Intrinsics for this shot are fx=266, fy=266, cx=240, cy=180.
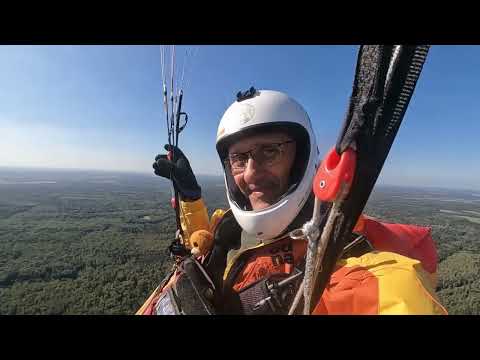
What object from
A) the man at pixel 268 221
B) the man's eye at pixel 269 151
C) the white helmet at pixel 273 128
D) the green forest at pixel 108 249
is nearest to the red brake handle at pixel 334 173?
the man at pixel 268 221

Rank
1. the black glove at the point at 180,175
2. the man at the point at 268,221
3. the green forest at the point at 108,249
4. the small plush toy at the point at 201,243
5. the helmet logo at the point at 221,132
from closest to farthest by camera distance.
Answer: the man at the point at 268,221
the helmet logo at the point at 221,132
the small plush toy at the point at 201,243
the black glove at the point at 180,175
the green forest at the point at 108,249

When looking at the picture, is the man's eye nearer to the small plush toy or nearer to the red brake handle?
the red brake handle

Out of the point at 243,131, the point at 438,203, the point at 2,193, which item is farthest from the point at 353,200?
the point at 2,193

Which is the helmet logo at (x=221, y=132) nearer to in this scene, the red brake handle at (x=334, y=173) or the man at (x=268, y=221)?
the man at (x=268, y=221)

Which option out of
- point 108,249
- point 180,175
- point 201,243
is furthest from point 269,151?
point 108,249

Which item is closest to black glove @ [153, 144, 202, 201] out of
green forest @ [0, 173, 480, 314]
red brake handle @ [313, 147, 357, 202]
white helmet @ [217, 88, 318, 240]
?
white helmet @ [217, 88, 318, 240]
